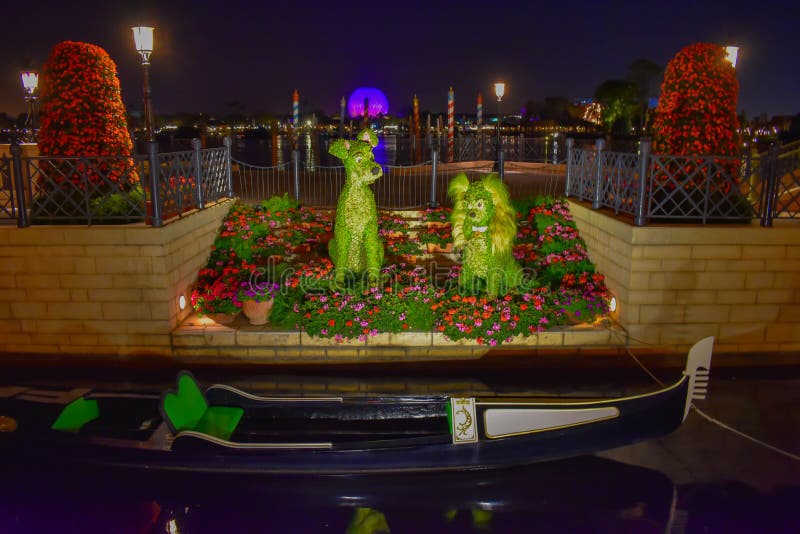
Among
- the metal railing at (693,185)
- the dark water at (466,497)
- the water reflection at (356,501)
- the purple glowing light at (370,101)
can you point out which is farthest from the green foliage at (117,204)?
the purple glowing light at (370,101)

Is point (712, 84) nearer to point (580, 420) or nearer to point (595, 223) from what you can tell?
point (595, 223)

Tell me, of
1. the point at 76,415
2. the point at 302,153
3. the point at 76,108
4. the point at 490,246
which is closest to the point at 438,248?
the point at 490,246

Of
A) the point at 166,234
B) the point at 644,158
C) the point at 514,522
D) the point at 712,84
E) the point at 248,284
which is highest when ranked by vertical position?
the point at 712,84

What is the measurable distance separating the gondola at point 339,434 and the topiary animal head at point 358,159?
11.6ft

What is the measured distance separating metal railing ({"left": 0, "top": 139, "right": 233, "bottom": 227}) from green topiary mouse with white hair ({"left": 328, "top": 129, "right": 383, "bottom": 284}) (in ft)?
7.06

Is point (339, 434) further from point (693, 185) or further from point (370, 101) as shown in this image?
point (370, 101)

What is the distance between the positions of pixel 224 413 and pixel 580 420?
3.11 metres

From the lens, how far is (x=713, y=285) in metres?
7.23

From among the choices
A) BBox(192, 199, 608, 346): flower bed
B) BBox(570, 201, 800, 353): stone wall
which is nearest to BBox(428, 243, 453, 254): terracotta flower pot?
BBox(192, 199, 608, 346): flower bed

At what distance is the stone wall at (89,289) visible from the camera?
23.2 feet

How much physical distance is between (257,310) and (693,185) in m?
5.78

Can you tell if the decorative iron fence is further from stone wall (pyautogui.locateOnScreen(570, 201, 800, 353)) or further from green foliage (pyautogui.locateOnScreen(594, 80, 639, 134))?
green foliage (pyautogui.locateOnScreen(594, 80, 639, 134))

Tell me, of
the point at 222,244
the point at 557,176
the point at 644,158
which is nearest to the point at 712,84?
the point at 644,158

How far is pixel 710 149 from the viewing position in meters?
7.89
